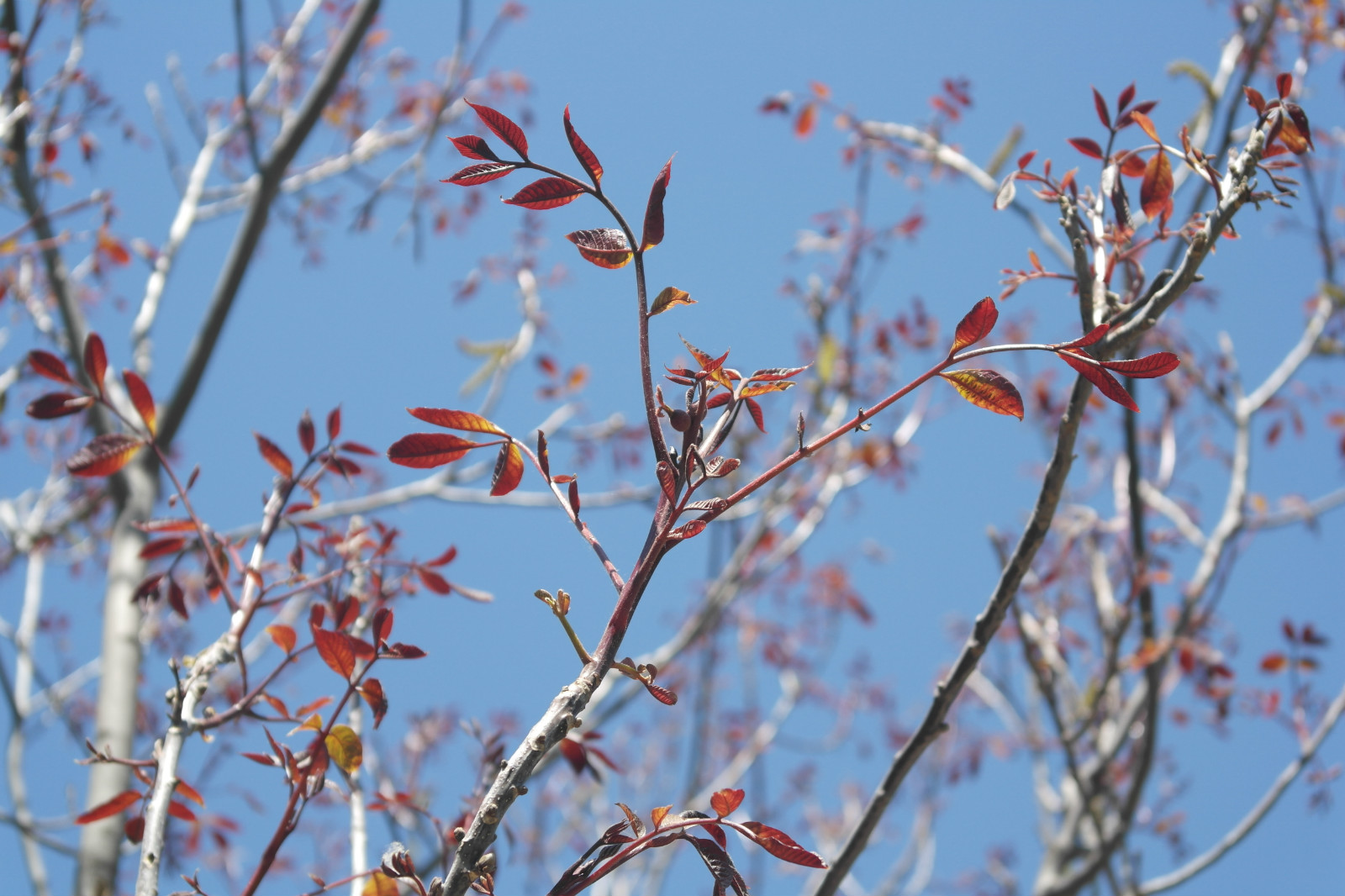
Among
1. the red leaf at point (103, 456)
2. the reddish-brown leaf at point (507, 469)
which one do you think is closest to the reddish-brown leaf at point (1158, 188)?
the reddish-brown leaf at point (507, 469)

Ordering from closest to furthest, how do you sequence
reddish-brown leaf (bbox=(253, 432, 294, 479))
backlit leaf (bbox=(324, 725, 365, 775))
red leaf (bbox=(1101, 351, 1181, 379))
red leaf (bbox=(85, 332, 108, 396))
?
red leaf (bbox=(1101, 351, 1181, 379)) < backlit leaf (bbox=(324, 725, 365, 775)) < red leaf (bbox=(85, 332, 108, 396)) < reddish-brown leaf (bbox=(253, 432, 294, 479))

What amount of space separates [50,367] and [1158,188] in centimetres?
144

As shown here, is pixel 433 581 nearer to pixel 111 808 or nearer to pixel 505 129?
pixel 111 808

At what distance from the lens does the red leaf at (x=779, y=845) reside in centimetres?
76

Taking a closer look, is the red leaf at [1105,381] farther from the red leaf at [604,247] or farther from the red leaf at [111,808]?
the red leaf at [111,808]

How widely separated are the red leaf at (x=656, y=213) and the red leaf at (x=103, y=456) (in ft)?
2.58

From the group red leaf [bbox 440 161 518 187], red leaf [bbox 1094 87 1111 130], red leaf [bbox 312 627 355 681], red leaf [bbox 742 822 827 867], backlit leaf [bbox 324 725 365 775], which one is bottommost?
red leaf [bbox 742 822 827 867]

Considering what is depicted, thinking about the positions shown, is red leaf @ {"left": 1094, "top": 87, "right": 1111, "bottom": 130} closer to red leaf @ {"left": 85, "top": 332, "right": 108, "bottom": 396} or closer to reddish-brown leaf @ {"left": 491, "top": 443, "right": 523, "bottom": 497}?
reddish-brown leaf @ {"left": 491, "top": 443, "right": 523, "bottom": 497}

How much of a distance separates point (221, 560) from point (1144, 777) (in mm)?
2194

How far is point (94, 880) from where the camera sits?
2.09 m

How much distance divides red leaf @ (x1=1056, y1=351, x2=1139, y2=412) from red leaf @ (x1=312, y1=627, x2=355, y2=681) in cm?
80

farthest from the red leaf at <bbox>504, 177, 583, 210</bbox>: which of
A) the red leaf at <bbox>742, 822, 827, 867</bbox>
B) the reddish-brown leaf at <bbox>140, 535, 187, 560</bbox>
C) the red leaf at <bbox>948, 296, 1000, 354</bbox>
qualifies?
the reddish-brown leaf at <bbox>140, 535, 187, 560</bbox>

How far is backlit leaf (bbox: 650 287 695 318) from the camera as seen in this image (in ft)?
2.71

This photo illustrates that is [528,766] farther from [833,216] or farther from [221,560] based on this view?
[833,216]
